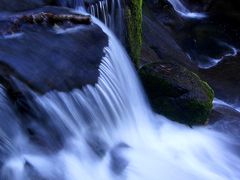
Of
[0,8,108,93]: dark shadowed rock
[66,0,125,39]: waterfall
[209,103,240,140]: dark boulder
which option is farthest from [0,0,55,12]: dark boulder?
[209,103,240,140]: dark boulder

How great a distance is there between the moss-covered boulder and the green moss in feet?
1.28

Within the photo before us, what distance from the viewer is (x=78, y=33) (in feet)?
21.5

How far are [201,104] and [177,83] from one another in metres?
0.47

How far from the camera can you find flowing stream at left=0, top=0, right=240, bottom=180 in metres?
5.12

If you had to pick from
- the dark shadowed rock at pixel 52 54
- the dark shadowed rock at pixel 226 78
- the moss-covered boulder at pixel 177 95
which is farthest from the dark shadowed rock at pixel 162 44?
the dark shadowed rock at pixel 52 54

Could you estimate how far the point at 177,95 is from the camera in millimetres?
7320

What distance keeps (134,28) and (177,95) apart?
1.44m

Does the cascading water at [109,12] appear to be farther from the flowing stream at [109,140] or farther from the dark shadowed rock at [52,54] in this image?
the dark shadowed rock at [52,54]

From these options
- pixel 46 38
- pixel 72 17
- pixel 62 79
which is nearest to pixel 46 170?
pixel 62 79

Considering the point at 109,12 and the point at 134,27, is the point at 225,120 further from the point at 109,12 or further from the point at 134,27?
the point at 109,12

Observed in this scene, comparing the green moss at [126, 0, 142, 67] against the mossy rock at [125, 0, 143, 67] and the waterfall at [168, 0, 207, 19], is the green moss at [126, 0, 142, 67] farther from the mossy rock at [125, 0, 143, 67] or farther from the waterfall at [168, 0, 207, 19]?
the waterfall at [168, 0, 207, 19]

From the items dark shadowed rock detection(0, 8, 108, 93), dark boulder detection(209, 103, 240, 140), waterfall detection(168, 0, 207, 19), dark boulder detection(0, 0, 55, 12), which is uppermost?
dark boulder detection(0, 0, 55, 12)

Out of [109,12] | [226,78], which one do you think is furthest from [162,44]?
[109,12]

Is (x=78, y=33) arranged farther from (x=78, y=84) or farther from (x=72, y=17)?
(x=78, y=84)
